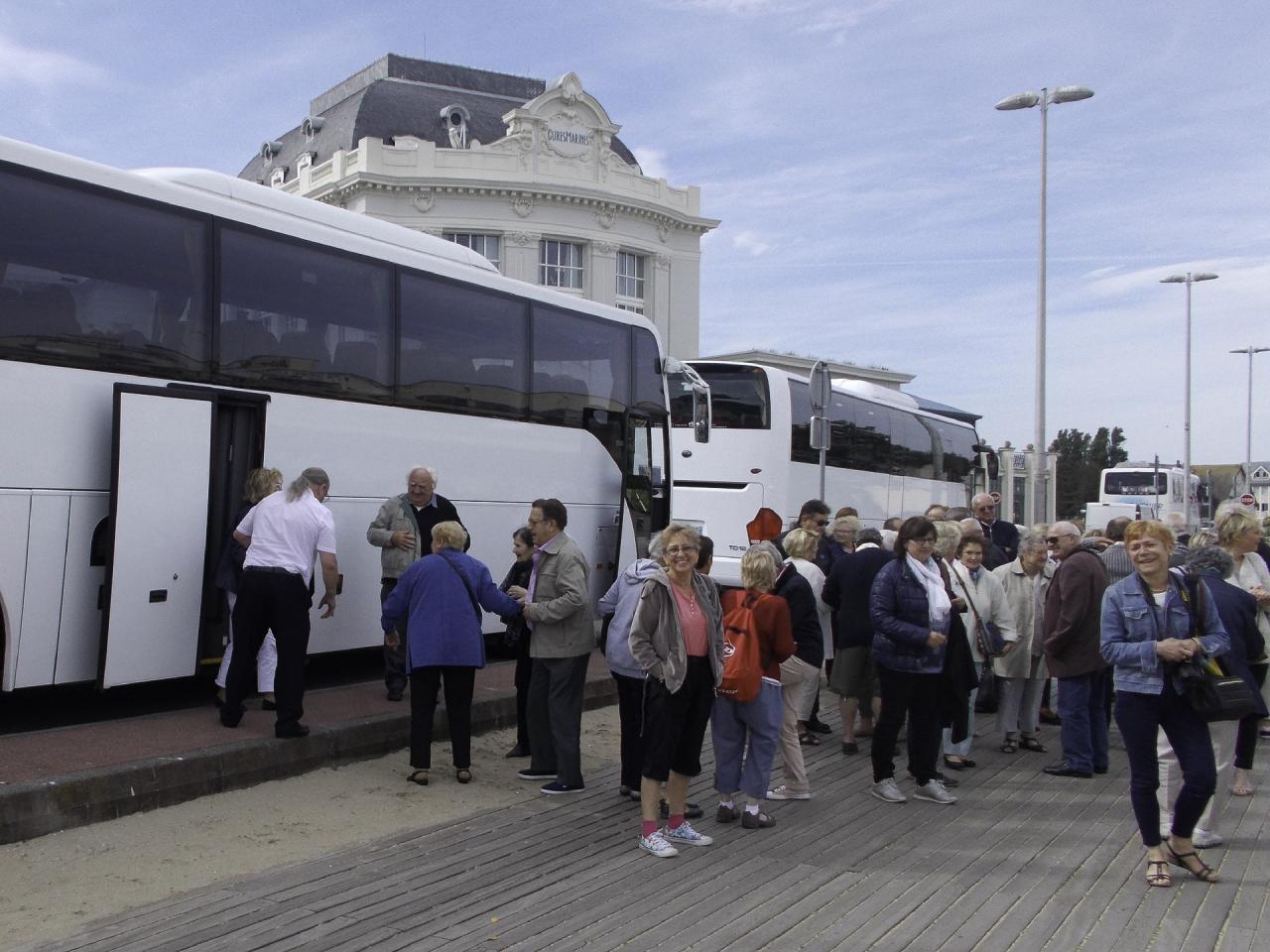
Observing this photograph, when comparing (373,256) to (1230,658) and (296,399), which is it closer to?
(296,399)

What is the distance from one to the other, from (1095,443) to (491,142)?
2766 inches

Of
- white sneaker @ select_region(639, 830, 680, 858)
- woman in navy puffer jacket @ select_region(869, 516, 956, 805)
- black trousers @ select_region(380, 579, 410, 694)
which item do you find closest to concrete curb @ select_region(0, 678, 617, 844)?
black trousers @ select_region(380, 579, 410, 694)

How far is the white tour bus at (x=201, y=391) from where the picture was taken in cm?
748

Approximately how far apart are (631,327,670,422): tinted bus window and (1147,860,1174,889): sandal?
8548 mm

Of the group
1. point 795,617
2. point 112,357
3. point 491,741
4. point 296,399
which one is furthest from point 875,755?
point 112,357

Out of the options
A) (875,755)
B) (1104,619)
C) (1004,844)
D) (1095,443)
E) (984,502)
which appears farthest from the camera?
(1095,443)

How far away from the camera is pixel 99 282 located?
7770 millimetres

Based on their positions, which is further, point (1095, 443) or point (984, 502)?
point (1095, 443)

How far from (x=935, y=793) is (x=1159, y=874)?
1.88m

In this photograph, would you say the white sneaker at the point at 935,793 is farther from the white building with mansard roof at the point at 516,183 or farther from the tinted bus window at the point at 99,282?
the white building with mansard roof at the point at 516,183

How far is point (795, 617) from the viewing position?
7.78m

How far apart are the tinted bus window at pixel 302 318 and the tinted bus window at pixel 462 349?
10.9 inches

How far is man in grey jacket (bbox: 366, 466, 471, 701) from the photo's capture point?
930 centimetres

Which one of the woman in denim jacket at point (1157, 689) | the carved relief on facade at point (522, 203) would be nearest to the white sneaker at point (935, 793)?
the woman in denim jacket at point (1157, 689)
